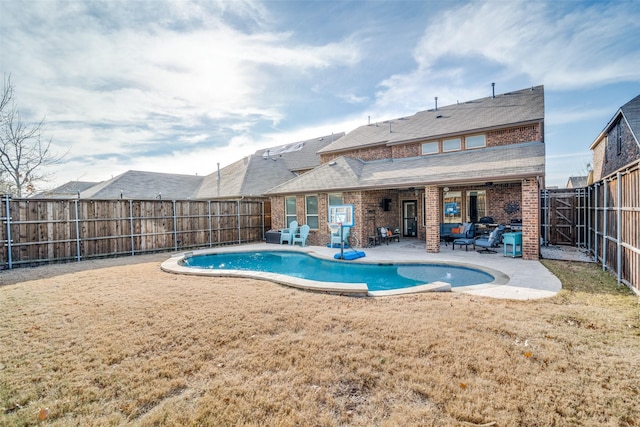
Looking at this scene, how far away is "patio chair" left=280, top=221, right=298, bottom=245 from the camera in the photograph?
14.6 m

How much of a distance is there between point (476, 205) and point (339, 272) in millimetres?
8713

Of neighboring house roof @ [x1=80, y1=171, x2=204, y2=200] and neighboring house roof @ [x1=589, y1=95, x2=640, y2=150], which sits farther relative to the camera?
neighboring house roof @ [x1=80, y1=171, x2=204, y2=200]

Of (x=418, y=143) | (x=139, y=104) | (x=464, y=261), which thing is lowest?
(x=464, y=261)

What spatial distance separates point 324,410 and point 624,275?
7422 millimetres

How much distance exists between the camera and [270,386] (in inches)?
109

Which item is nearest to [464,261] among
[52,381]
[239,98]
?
[52,381]

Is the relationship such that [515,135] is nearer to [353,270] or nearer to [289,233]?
[353,270]

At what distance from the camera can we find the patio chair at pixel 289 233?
14.6 meters

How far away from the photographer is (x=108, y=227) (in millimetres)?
11750

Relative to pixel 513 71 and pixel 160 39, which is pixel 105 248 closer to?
pixel 160 39

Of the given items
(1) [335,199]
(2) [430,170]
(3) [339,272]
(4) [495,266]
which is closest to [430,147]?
(2) [430,170]

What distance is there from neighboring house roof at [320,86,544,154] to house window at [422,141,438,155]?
0.39 meters

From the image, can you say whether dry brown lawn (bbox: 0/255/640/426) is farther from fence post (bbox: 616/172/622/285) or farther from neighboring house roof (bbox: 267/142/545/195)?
neighboring house roof (bbox: 267/142/545/195)

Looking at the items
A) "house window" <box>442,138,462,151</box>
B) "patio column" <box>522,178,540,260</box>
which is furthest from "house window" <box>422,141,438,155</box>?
"patio column" <box>522,178,540,260</box>
